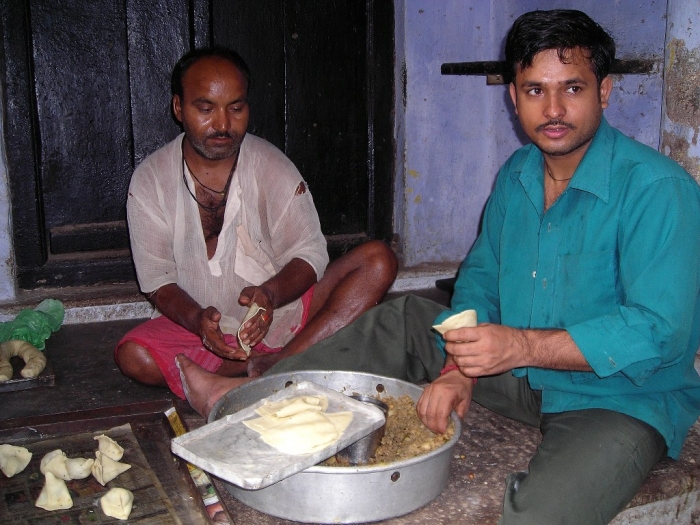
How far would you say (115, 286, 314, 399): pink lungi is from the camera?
2906 mm

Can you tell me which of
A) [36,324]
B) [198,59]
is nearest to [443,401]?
[198,59]

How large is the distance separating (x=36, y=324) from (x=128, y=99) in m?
1.24

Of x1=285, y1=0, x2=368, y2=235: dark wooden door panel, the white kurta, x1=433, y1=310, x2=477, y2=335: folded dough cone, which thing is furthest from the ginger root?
x1=433, y1=310, x2=477, y2=335: folded dough cone

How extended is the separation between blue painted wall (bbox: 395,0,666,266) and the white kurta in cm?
126

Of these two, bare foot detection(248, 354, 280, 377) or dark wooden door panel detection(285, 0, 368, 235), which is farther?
dark wooden door panel detection(285, 0, 368, 235)

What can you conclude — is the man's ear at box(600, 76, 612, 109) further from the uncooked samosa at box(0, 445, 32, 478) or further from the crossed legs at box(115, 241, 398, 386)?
the uncooked samosa at box(0, 445, 32, 478)

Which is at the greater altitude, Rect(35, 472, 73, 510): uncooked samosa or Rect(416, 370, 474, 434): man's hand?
Rect(416, 370, 474, 434): man's hand

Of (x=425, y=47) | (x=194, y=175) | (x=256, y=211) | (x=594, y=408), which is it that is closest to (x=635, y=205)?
(x=594, y=408)

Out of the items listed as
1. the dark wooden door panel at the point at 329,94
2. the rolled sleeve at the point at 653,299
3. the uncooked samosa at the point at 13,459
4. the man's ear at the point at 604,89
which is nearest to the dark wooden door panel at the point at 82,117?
the dark wooden door panel at the point at 329,94

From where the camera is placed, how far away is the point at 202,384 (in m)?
2.68

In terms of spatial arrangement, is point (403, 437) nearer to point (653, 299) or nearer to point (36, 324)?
point (653, 299)

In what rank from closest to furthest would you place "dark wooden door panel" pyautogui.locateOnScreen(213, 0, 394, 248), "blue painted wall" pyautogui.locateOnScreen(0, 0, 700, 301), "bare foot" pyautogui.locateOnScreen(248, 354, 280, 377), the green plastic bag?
"bare foot" pyautogui.locateOnScreen(248, 354, 280, 377) < the green plastic bag < "dark wooden door panel" pyautogui.locateOnScreen(213, 0, 394, 248) < "blue painted wall" pyautogui.locateOnScreen(0, 0, 700, 301)

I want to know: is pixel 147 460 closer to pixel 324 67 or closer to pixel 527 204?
pixel 527 204

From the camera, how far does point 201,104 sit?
2.94m
